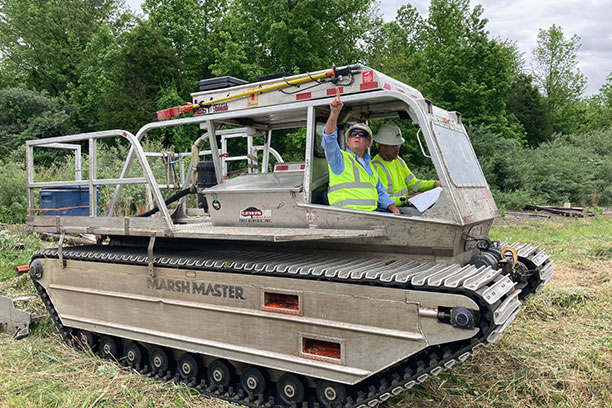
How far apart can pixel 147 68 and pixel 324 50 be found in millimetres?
9415

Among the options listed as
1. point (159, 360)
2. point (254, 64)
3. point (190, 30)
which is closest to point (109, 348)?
point (159, 360)

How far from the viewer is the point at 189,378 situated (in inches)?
203

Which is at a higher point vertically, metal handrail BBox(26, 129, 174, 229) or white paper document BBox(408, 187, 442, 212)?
metal handrail BBox(26, 129, 174, 229)

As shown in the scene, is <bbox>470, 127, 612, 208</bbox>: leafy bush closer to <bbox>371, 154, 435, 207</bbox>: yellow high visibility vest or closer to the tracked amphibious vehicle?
<bbox>371, 154, 435, 207</bbox>: yellow high visibility vest

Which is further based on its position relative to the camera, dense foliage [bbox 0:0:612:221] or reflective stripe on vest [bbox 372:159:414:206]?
dense foliage [bbox 0:0:612:221]

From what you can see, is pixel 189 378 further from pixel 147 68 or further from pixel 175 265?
pixel 147 68

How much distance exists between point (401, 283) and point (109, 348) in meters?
3.73

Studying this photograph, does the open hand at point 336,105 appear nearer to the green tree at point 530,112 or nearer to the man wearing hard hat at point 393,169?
the man wearing hard hat at point 393,169

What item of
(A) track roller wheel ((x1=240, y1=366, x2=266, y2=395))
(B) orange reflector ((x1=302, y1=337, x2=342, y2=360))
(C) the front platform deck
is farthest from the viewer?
(A) track roller wheel ((x1=240, y1=366, x2=266, y2=395))

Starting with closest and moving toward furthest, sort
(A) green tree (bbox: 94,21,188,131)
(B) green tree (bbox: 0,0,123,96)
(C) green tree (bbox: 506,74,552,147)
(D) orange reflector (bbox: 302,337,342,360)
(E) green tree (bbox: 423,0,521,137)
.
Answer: (D) orange reflector (bbox: 302,337,342,360), (E) green tree (bbox: 423,0,521,137), (A) green tree (bbox: 94,21,188,131), (B) green tree (bbox: 0,0,123,96), (C) green tree (bbox: 506,74,552,147)

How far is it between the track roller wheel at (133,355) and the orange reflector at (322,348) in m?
2.21

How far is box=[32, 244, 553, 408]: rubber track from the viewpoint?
3582mm

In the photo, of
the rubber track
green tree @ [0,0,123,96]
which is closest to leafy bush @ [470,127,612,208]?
the rubber track

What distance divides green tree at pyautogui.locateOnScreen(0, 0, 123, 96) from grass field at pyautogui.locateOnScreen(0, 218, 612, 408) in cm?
3235
